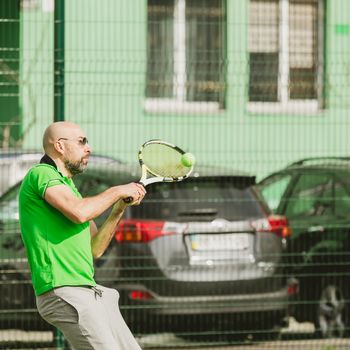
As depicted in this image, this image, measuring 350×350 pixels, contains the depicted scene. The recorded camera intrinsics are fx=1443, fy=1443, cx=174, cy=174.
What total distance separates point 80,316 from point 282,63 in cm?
494

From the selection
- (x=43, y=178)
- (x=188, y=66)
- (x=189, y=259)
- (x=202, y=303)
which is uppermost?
(x=188, y=66)

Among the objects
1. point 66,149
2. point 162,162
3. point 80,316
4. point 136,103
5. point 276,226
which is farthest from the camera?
point 276,226

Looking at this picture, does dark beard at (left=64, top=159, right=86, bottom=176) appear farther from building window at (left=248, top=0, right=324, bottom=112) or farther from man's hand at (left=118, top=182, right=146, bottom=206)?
building window at (left=248, top=0, right=324, bottom=112)

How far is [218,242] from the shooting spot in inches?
445

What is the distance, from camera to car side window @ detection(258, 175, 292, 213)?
37.9 feet

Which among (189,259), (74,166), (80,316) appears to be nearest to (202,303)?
(189,259)

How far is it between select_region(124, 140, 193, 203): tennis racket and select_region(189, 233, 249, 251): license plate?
3608 millimetres

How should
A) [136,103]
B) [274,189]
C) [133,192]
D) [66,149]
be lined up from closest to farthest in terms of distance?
[133,192] < [66,149] < [136,103] < [274,189]

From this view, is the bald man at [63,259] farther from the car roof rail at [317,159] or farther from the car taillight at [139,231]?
the car roof rail at [317,159]

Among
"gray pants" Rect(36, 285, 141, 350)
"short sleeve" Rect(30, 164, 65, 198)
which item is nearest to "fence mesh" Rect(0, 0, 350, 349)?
"short sleeve" Rect(30, 164, 65, 198)

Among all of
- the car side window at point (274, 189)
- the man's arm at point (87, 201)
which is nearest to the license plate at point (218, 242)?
the car side window at point (274, 189)

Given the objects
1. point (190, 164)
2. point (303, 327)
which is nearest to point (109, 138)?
point (303, 327)

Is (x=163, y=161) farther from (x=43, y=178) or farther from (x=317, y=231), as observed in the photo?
(x=317, y=231)

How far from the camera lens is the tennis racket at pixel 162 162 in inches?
292
